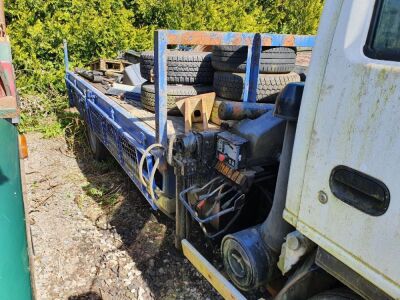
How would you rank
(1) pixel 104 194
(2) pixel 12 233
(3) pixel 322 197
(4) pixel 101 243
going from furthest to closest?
1. (1) pixel 104 194
2. (4) pixel 101 243
3. (2) pixel 12 233
4. (3) pixel 322 197

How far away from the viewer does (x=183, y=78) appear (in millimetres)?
3283

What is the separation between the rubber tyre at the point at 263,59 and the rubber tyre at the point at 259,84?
0.16 feet

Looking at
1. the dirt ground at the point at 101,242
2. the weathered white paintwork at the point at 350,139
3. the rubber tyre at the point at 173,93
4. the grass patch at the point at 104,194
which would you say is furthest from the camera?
the grass patch at the point at 104,194

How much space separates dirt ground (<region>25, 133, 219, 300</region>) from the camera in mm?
2742

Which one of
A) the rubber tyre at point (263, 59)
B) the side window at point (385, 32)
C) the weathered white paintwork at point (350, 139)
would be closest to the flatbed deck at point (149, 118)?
the rubber tyre at point (263, 59)

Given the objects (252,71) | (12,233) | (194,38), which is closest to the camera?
(12,233)

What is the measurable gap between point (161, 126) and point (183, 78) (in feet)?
3.16

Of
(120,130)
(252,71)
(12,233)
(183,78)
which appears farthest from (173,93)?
(12,233)

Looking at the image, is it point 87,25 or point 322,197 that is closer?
point 322,197

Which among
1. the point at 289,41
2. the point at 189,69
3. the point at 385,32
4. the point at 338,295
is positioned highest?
the point at 385,32

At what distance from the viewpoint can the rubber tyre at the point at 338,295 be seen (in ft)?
4.60

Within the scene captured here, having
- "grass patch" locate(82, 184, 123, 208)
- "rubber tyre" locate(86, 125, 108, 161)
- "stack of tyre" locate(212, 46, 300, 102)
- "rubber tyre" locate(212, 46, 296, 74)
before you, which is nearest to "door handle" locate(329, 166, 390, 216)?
"stack of tyre" locate(212, 46, 300, 102)

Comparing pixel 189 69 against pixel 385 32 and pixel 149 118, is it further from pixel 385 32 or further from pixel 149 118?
pixel 385 32

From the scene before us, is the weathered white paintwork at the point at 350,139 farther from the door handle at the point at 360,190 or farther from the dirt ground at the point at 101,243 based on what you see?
the dirt ground at the point at 101,243
